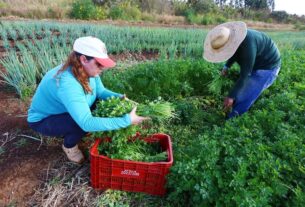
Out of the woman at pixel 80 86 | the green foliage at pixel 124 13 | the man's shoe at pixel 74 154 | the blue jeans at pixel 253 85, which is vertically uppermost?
the woman at pixel 80 86

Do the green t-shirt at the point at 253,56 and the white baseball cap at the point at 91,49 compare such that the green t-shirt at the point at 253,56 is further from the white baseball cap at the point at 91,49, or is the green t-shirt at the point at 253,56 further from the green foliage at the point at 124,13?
the green foliage at the point at 124,13

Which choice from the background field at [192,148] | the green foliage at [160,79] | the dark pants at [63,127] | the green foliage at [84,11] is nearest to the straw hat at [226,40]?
the background field at [192,148]

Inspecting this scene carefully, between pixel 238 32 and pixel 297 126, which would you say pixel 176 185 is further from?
pixel 238 32

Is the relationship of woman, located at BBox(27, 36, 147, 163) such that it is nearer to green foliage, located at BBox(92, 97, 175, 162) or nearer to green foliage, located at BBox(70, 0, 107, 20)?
green foliage, located at BBox(92, 97, 175, 162)

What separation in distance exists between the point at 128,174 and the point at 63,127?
0.77 metres

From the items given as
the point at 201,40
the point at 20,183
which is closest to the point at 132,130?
the point at 20,183

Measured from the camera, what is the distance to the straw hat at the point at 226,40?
10.0 feet

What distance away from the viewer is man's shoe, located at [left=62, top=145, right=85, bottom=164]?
2.71 meters

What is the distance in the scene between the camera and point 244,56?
121 inches

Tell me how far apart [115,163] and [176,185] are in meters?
0.53

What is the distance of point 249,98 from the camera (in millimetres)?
3537

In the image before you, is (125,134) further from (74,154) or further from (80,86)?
(74,154)

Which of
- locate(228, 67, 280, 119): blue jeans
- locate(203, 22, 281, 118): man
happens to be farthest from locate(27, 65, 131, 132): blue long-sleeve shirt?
locate(228, 67, 280, 119): blue jeans

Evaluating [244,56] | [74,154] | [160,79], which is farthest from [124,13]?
[74,154]
